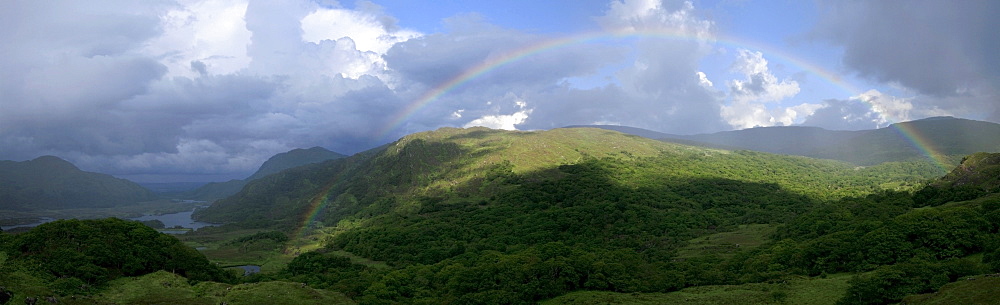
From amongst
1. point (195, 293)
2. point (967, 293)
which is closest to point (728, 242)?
point (967, 293)

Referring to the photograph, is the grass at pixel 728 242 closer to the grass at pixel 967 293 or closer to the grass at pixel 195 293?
the grass at pixel 967 293

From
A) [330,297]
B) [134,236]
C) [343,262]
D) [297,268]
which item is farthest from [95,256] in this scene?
[343,262]

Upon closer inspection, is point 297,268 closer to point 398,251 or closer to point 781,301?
point 398,251

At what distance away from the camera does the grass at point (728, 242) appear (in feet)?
403

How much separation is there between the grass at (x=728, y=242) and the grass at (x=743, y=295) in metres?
41.9

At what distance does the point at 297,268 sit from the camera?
13850 centimetres

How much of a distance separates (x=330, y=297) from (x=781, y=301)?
A: 7135cm

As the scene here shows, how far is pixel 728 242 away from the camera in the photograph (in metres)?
134

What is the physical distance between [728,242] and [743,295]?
7400 cm

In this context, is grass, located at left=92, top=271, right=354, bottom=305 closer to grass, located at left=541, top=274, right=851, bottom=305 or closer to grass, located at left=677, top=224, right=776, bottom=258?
grass, located at left=541, top=274, right=851, bottom=305

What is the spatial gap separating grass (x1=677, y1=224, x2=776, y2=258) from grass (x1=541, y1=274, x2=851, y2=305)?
41.9 metres

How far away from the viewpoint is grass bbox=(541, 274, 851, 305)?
62.6m

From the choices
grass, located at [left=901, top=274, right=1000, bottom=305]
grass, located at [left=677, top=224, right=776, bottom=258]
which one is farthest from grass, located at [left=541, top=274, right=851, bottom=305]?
grass, located at [left=677, top=224, right=776, bottom=258]

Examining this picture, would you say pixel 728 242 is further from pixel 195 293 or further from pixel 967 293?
pixel 195 293
